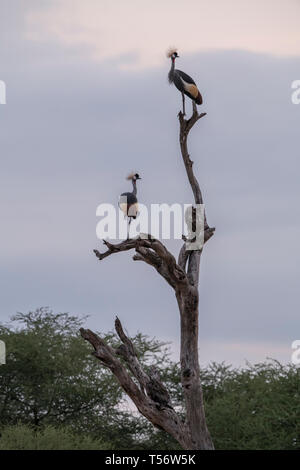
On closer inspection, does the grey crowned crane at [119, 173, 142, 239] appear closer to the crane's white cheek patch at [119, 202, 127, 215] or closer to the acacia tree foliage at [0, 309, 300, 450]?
the crane's white cheek patch at [119, 202, 127, 215]

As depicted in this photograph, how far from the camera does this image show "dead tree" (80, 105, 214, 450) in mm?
18266

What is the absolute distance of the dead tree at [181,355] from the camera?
59.9 feet

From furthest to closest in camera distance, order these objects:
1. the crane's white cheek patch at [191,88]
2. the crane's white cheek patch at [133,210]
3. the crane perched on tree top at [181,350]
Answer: the crane's white cheek patch at [133,210], the crane's white cheek patch at [191,88], the crane perched on tree top at [181,350]

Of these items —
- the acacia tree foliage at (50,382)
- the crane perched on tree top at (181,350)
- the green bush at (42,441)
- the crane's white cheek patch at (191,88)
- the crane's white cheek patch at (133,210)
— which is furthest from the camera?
the acacia tree foliage at (50,382)

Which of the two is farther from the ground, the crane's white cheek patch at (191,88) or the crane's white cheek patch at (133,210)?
the crane's white cheek patch at (191,88)

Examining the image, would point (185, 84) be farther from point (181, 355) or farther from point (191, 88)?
point (181, 355)

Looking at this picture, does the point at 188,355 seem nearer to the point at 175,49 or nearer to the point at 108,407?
the point at 175,49

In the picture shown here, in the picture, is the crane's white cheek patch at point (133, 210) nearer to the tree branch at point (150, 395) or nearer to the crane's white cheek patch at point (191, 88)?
the crane's white cheek patch at point (191, 88)

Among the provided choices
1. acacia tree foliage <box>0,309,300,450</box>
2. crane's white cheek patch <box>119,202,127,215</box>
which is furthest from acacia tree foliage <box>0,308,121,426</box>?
crane's white cheek patch <box>119,202,127,215</box>

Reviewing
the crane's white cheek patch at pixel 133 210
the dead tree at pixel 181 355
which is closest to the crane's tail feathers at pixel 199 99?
the dead tree at pixel 181 355

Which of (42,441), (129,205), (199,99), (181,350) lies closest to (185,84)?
(199,99)

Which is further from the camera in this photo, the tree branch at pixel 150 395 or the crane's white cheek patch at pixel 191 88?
the crane's white cheek patch at pixel 191 88
